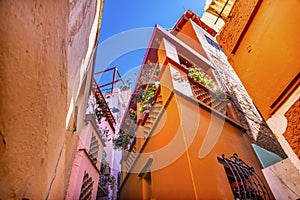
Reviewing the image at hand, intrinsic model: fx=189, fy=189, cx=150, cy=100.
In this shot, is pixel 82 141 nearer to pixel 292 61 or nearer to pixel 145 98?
pixel 145 98

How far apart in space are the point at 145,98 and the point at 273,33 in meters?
5.05

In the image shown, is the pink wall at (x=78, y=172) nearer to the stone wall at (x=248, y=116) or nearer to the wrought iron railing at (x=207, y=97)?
the wrought iron railing at (x=207, y=97)

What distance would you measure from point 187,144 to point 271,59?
91.3 inches

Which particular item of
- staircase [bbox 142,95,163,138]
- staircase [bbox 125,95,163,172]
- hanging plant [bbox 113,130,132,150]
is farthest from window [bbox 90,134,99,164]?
staircase [bbox 142,95,163,138]

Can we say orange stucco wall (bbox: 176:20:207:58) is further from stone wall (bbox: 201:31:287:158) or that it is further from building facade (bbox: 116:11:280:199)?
building facade (bbox: 116:11:280:199)

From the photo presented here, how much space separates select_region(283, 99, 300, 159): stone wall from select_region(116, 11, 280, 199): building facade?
1.91 m

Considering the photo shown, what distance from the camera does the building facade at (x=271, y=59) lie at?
1545 millimetres

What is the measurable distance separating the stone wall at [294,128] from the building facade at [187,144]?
191 cm

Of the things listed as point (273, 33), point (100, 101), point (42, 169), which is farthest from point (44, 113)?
point (100, 101)

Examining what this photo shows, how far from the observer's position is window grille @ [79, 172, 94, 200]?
18.7 ft

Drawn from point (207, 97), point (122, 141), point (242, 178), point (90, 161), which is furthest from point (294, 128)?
point (122, 141)

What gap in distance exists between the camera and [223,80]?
25.0 ft

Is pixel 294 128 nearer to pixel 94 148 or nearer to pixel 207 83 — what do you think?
pixel 207 83

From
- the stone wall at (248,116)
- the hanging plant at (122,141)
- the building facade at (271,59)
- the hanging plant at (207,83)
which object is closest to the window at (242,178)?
the stone wall at (248,116)
